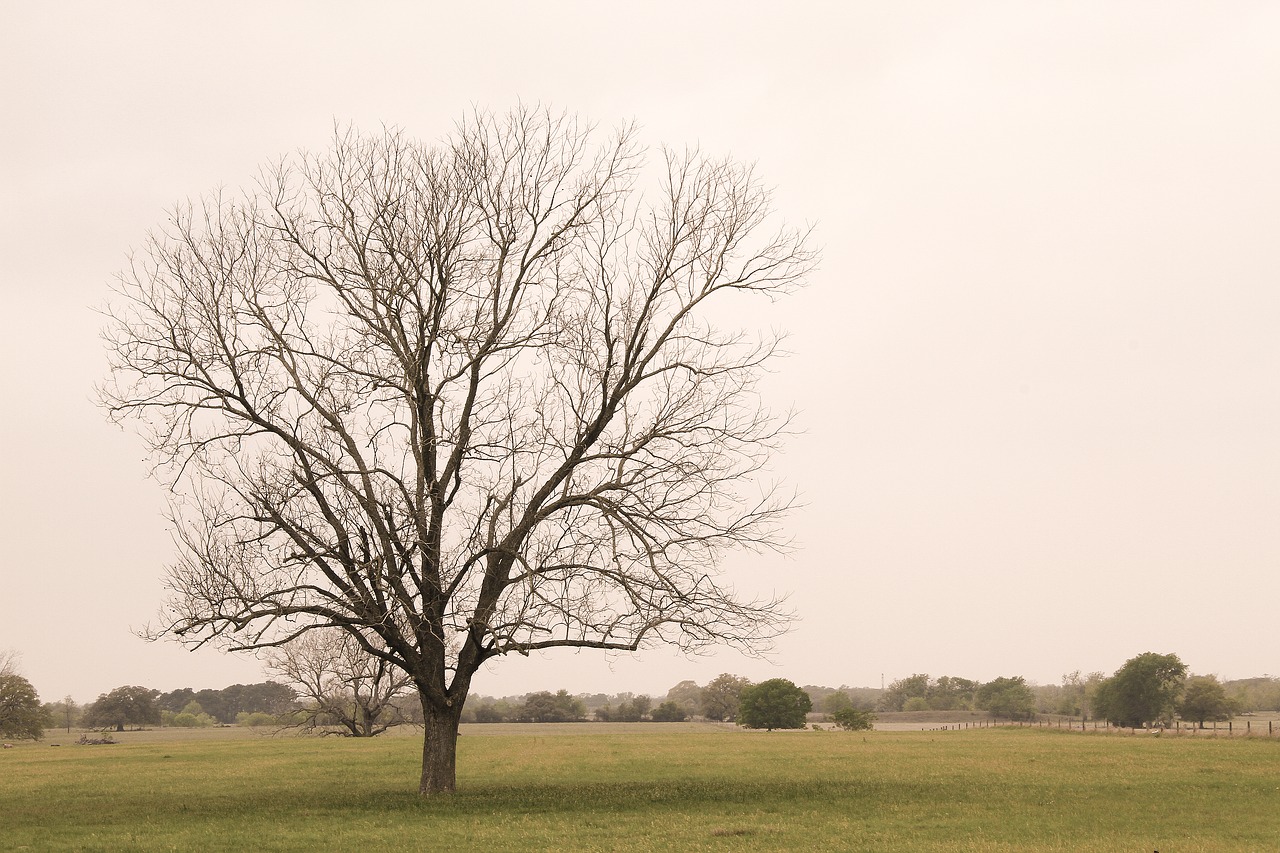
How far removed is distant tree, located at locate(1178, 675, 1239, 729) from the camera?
120 meters

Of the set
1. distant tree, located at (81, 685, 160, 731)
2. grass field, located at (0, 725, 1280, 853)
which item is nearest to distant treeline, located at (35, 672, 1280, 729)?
distant tree, located at (81, 685, 160, 731)

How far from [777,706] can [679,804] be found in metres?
88.9

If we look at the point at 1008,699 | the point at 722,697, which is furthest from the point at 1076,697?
the point at 722,697

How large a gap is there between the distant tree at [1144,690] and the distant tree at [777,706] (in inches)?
1554

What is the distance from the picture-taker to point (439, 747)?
83.4ft

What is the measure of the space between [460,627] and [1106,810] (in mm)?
15724

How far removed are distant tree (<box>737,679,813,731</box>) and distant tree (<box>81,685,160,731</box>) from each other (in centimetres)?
8327

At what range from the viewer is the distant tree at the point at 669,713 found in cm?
14388

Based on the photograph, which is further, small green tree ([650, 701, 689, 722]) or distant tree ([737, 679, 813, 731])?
small green tree ([650, 701, 689, 722])

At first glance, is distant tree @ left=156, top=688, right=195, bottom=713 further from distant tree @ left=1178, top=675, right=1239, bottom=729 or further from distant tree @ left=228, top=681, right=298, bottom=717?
distant tree @ left=1178, top=675, right=1239, bottom=729

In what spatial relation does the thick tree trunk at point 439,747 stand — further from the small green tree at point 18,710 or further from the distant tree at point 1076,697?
the distant tree at point 1076,697

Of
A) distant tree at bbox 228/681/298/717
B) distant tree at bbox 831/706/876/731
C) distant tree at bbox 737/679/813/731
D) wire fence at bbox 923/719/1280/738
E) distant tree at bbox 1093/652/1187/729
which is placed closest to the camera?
wire fence at bbox 923/719/1280/738

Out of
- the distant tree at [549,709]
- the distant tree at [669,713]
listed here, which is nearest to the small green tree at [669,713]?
the distant tree at [669,713]

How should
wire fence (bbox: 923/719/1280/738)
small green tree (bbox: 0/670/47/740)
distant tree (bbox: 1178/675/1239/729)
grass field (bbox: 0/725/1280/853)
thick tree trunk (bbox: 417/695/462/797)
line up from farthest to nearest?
distant tree (bbox: 1178/675/1239/729) < small green tree (bbox: 0/670/47/740) < wire fence (bbox: 923/719/1280/738) < thick tree trunk (bbox: 417/695/462/797) < grass field (bbox: 0/725/1280/853)
